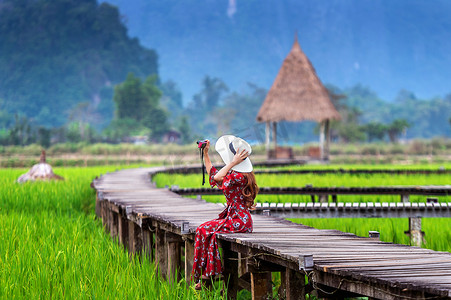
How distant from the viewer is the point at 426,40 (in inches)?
5221

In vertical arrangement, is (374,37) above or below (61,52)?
above

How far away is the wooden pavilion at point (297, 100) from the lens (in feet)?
83.3

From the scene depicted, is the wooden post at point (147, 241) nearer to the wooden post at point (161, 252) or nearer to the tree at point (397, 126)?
the wooden post at point (161, 252)

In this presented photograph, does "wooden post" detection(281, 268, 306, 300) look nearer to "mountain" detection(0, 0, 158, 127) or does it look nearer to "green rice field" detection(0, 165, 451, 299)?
"green rice field" detection(0, 165, 451, 299)

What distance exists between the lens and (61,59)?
79.1 m

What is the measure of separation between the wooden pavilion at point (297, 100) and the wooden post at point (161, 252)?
19.0 meters

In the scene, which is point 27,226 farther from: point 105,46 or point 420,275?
point 105,46

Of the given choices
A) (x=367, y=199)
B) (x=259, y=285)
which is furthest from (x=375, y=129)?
(x=259, y=285)

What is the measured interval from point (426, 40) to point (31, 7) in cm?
8286

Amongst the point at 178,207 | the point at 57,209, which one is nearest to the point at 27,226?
the point at 178,207

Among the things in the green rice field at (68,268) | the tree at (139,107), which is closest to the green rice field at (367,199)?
the green rice field at (68,268)

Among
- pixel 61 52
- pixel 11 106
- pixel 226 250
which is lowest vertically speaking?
pixel 226 250

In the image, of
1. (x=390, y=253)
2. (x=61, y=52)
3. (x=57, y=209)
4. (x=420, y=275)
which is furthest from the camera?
(x=61, y=52)

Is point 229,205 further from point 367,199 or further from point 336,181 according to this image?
point 336,181
